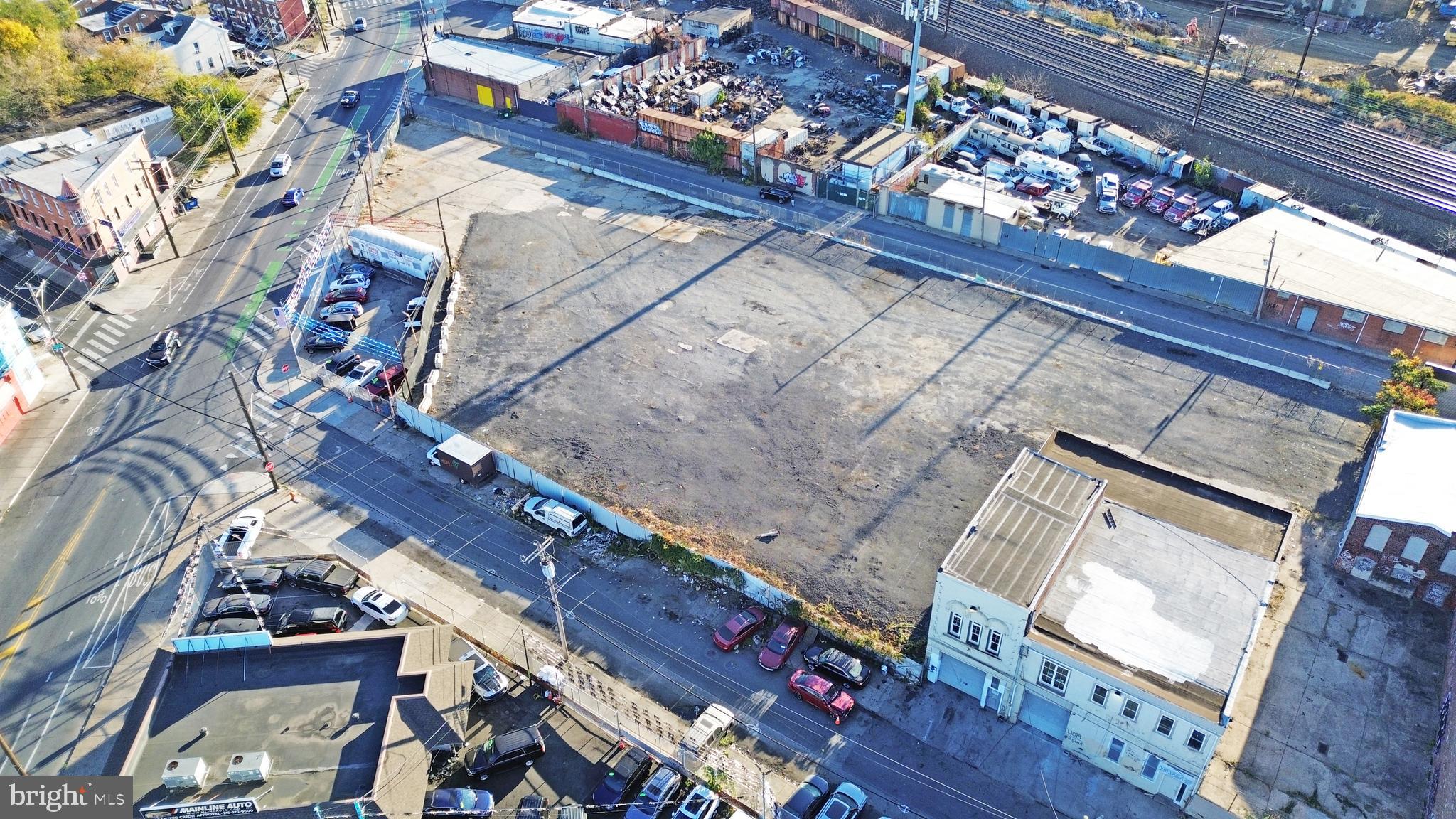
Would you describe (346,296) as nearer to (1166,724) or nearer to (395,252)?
(395,252)

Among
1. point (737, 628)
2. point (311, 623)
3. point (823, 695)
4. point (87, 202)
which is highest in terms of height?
point (87, 202)

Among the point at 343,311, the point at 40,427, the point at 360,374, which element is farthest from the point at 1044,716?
the point at 40,427

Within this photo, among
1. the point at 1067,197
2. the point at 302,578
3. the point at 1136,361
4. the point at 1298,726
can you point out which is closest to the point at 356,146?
the point at 302,578

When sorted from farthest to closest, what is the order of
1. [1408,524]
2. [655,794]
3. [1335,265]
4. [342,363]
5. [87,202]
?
1. [87,202]
2. [1335,265]
3. [342,363]
4. [1408,524]
5. [655,794]

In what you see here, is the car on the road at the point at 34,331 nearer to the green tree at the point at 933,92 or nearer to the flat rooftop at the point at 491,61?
the flat rooftop at the point at 491,61

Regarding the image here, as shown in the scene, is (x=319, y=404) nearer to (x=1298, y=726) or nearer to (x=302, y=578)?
(x=302, y=578)

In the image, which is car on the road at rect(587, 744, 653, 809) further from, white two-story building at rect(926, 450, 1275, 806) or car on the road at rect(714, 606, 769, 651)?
white two-story building at rect(926, 450, 1275, 806)

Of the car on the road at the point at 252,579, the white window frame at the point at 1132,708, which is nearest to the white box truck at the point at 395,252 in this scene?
the car on the road at the point at 252,579
